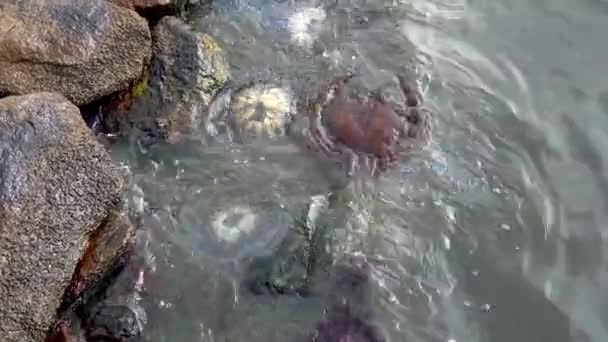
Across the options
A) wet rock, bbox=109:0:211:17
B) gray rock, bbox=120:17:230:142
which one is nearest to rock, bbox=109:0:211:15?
wet rock, bbox=109:0:211:17

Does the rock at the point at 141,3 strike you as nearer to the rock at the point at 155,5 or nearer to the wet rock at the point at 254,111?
the rock at the point at 155,5

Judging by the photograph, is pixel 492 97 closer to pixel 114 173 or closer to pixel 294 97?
pixel 294 97

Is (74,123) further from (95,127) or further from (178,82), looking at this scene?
(178,82)

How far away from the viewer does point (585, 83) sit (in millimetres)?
5309

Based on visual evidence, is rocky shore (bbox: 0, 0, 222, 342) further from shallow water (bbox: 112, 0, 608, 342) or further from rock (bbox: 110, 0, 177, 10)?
shallow water (bbox: 112, 0, 608, 342)

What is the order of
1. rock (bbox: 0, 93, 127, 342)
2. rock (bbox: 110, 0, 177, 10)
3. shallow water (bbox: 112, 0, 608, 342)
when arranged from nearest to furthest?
rock (bbox: 0, 93, 127, 342), shallow water (bbox: 112, 0, 608, 342), rock (bbox: 110, 0, 177, 10)

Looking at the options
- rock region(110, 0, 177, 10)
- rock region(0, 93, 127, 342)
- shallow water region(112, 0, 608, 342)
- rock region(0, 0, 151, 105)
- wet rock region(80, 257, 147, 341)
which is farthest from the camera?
rock region(110, 0, 177, 10)

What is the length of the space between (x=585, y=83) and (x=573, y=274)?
142 cm

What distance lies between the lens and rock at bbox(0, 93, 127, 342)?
12.7 ft

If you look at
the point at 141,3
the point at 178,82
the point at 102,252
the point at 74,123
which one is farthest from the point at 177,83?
the point at 102,252

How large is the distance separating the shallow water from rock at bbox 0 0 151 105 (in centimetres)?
45

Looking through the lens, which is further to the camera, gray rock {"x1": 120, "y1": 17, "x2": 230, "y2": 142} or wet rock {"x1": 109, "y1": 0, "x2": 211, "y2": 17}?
wet rock {"x1": 109, "y1": 0, "x2": 211, "y2": 17}

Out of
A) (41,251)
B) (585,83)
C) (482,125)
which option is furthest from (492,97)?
(41,251)

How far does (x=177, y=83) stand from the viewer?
16.6 feet
